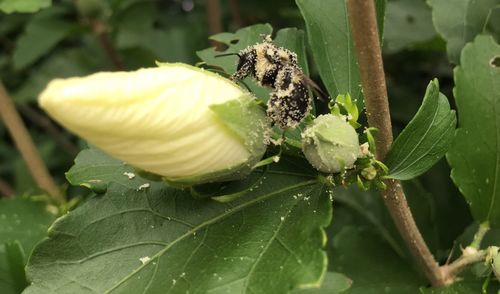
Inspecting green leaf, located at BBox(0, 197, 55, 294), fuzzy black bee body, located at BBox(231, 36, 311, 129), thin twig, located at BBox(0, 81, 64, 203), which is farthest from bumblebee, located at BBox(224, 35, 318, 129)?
thin twig, located at BBox(0, 81, 64, 203)

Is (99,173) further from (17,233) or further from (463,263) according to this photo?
(463,263)

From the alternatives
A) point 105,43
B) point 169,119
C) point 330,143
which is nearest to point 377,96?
point 330,143

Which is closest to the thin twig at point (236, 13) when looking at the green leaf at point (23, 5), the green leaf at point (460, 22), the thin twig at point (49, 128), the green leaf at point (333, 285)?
the thin twig at point (49, 128)

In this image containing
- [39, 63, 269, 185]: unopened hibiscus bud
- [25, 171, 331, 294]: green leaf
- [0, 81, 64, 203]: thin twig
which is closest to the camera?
[39, 63, 269, 185]: unopened hibiscus bud

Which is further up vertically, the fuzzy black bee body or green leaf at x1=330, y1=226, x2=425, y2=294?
the fuzzy black bee body

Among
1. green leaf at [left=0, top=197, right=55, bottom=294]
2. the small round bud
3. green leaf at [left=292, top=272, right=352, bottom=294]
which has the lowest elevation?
green leaf at [left=0, top=197, right=55, bottom=294]

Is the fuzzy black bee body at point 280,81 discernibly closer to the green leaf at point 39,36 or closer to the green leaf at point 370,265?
the green leaf at point 370,265

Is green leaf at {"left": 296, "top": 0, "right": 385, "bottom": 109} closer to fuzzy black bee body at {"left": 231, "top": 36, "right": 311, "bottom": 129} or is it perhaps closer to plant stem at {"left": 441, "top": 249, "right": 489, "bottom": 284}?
fuzzy black bee body at {"left": 231, "top": 36, "right": 311, "bottom": 129}
